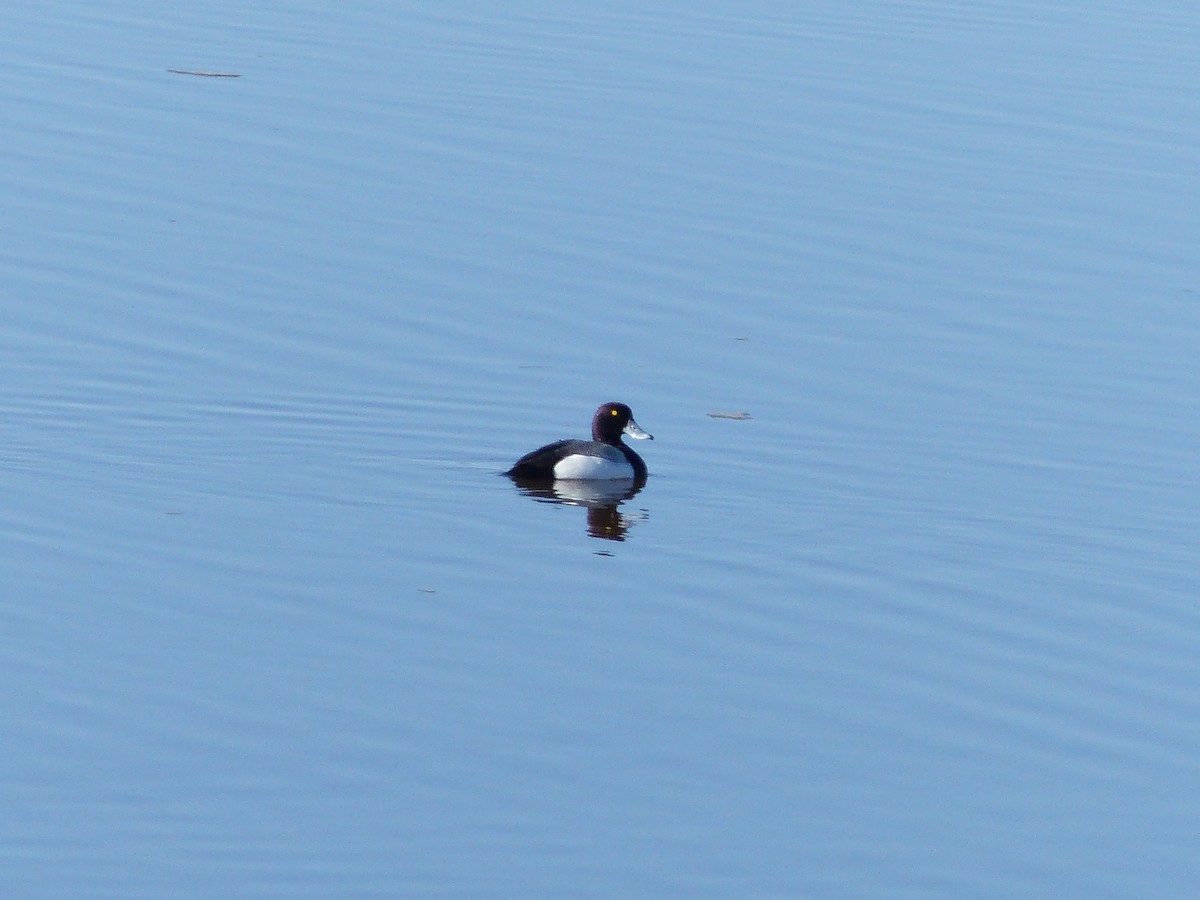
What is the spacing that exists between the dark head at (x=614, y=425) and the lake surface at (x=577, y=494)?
0.94 feet

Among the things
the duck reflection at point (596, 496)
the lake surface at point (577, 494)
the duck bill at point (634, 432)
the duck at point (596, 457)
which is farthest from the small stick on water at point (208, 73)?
the duck reflection at point (596, 496)


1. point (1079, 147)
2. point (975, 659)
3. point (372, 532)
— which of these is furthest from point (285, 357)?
point (1079, 147)

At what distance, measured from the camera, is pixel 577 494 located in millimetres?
12281

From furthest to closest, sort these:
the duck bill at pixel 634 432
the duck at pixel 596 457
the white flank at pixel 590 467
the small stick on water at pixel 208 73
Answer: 1. the small stick on water at pixel 208 73
2. the duck bill at pixel 634 432
3. the white flank at pixel 590 467
4. the duck at pixel 596 457

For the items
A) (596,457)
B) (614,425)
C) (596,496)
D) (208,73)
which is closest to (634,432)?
(614,425)

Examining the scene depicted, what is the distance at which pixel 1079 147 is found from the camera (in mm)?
20000

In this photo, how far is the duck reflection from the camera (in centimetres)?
1157

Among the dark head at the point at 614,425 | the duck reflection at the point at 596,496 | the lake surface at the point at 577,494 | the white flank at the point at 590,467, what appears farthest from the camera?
the dark head at the point at 614,425

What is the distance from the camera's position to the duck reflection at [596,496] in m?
11.6

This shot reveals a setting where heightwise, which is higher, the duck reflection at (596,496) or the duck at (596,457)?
the duck at (596,457)

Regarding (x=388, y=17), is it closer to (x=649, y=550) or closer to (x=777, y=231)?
(x=777, y=231)

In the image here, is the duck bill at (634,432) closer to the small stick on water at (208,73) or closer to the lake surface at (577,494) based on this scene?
the lake surface at (577,494)

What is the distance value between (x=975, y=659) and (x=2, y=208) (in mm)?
9660

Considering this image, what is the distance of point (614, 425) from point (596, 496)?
0.61 metres
